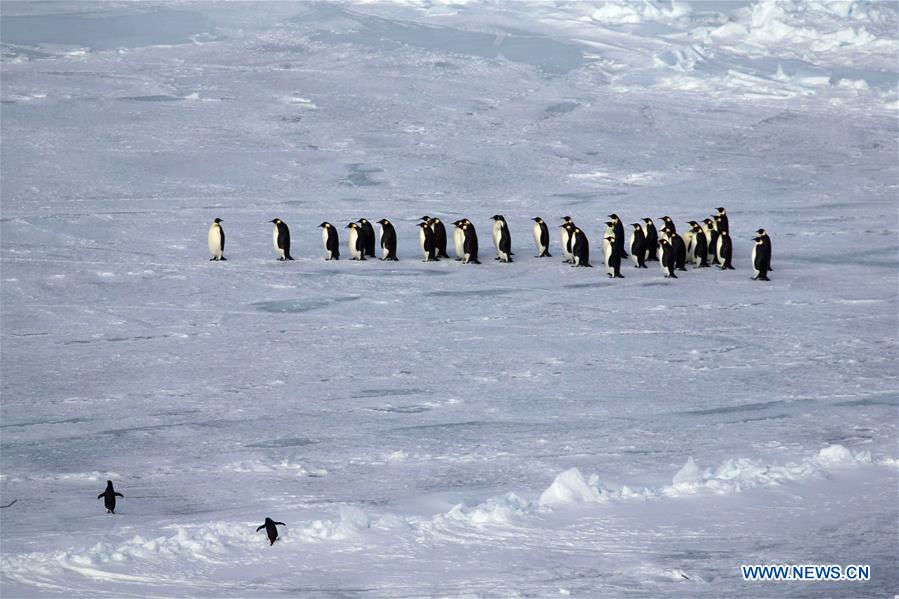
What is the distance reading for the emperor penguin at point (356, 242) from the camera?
1441cm

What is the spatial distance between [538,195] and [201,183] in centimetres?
486

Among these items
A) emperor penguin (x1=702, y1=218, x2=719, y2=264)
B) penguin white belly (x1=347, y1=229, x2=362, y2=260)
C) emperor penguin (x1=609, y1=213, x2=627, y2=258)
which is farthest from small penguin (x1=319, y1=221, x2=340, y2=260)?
Answer: emperor penguin (x1=702, y1=218, x2=719, y2=264)

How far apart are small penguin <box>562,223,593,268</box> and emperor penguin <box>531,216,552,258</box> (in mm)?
313

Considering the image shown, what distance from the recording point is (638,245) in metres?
14.1

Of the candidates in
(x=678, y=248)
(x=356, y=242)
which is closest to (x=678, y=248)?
(x=678, y=248)

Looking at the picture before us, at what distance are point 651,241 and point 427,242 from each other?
101 inches

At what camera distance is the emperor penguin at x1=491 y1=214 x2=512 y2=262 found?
14.2 metres

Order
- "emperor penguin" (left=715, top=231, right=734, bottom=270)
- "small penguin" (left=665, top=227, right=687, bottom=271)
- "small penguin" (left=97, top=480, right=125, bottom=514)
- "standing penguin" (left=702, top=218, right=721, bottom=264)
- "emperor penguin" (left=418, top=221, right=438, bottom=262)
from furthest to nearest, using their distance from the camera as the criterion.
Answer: "standing penguin" (left=702, top=218, right=721, bottom=264) → "emperor penguin" (left=418, top=221, right=438, bottom=262) → "emperor penguin" (left=715, top=231, right=734, bottom=270) → "small penguin" (left=665, top=227, right=687, bottom=271) → "small penguin" (left=97, top=480, right=125, bottom=514)

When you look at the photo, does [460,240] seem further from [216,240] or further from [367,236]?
[216,240]

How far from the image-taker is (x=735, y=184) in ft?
61.6

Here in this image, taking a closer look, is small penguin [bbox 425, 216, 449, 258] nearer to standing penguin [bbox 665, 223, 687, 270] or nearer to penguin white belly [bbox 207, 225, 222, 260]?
penguin white belly [bbox 207, 225, 222, 260]

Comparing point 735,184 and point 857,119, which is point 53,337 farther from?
point 857,119

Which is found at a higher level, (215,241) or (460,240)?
(460,240)

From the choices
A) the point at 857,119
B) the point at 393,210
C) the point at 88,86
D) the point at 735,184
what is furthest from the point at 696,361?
the point at 88,86
